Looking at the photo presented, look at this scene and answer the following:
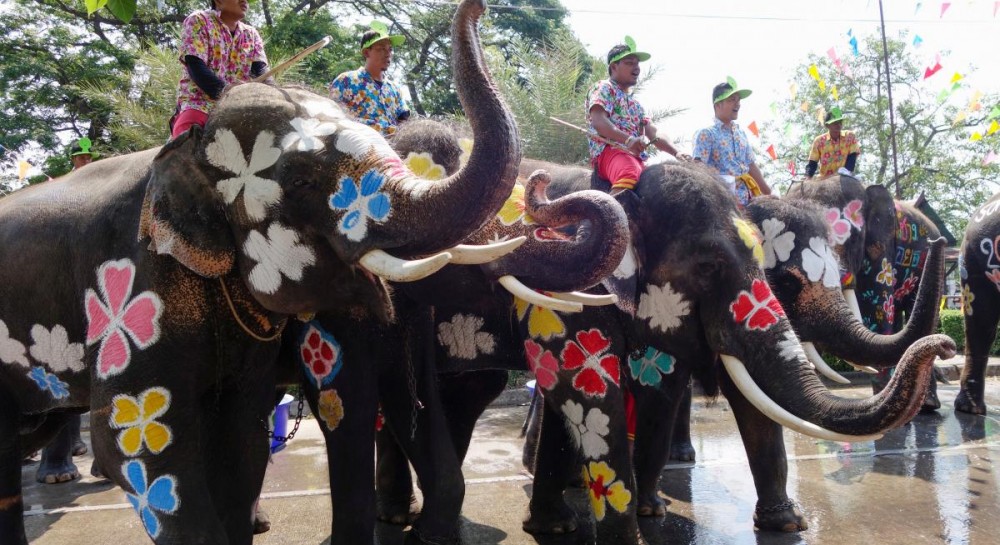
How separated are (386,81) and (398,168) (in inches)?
106

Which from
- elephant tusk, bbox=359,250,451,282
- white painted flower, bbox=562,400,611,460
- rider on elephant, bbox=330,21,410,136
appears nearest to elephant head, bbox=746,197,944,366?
white painted flower, bbox=562,400,611,460

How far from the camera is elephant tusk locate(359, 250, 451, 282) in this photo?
2.59m

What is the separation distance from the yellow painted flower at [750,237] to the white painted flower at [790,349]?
20.7 inches

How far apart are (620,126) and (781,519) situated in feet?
8.59

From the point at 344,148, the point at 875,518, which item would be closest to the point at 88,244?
the point at 344,148

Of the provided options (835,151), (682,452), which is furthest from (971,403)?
(682,452)

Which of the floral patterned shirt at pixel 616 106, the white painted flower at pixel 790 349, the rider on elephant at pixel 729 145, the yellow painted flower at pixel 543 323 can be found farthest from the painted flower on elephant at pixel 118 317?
the rider on elephant at pixel 729 145

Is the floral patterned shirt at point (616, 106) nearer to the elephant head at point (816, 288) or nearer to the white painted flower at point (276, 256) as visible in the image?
the elephant head at point (816, 288)

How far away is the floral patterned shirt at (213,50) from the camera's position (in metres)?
3.67

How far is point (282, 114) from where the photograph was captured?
123 inches

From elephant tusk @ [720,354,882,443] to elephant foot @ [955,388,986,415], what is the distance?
5274 millimetres

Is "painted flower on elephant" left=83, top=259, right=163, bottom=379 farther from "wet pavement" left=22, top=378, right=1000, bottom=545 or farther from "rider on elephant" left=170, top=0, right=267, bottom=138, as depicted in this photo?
"wet pavement" left=22, top=378, right=1000, bottom=545

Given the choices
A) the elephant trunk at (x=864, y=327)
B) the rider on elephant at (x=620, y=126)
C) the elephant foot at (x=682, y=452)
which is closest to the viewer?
the elephant trunk at (x=864, y=327)

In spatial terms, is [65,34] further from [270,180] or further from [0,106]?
[270,180]
